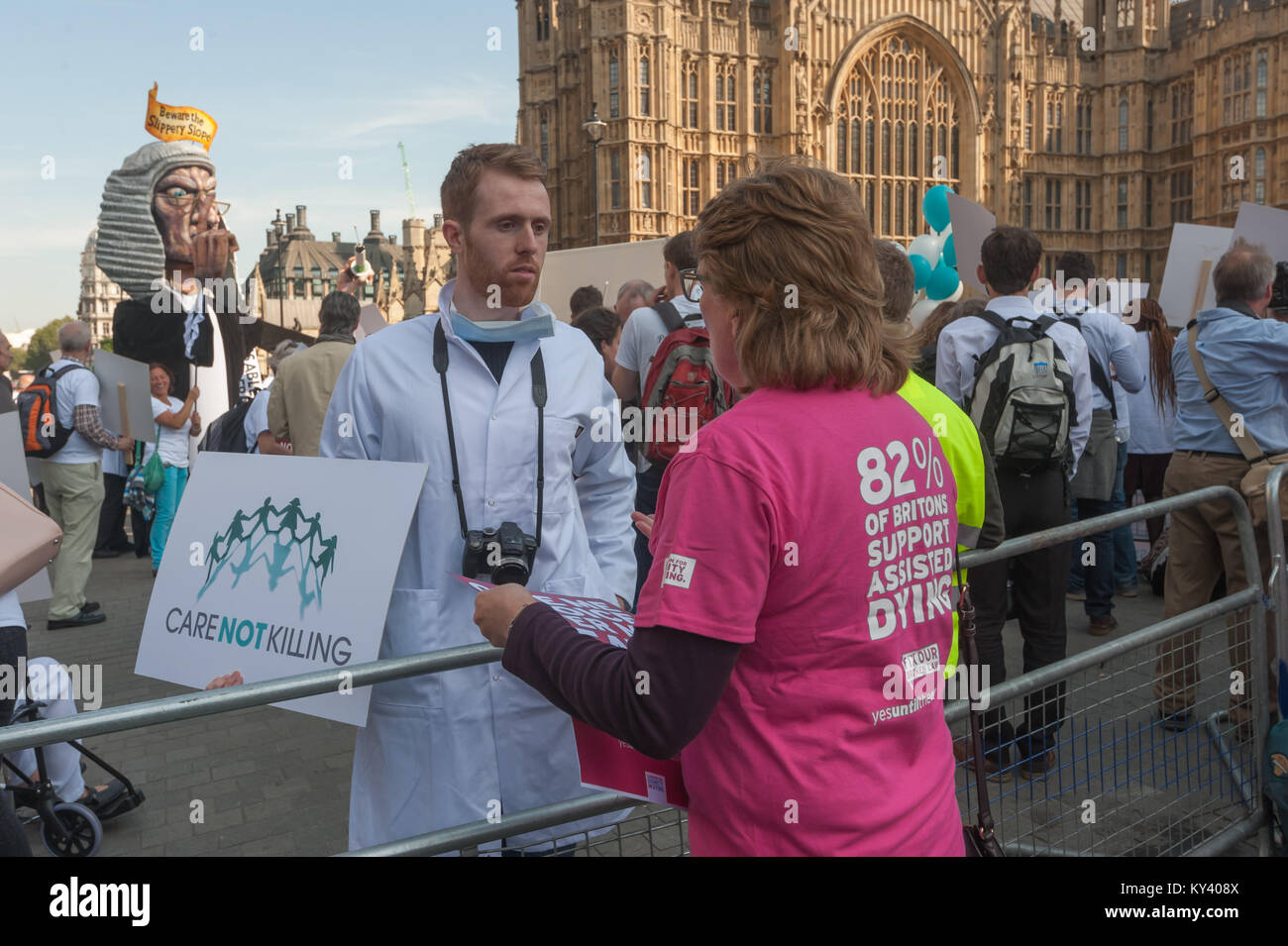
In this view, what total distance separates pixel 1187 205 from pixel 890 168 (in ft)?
44.1

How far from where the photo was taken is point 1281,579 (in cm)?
342

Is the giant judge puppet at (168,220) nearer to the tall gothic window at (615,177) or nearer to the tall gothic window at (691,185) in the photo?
the tall gothic window at (615,177)

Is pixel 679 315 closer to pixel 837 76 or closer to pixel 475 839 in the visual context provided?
pixel 475 839

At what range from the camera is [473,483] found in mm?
2137

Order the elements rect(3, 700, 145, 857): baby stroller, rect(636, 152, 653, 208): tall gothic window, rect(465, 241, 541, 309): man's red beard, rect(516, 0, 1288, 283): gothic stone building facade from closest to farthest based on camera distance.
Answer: rect(465, 241, 541, 309): man's red beard < rect(3, 700, 145, 857): baby stroller < rect(636, 152, 653, 208): tall gothic window < rect(516, 0, 1288, 283): gothic stone building facade

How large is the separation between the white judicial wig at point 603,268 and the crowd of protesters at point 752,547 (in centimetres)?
709

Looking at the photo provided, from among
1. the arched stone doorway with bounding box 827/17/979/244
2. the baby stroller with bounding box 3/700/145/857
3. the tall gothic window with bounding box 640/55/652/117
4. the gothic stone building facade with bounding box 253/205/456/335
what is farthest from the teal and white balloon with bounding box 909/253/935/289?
the gothic stone building facade with bounding box 253/205/456/335

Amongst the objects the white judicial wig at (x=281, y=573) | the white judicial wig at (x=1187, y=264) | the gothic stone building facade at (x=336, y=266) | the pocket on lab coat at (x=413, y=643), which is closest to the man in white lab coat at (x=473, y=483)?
the pocket on lab coat at (x=413, y=643)

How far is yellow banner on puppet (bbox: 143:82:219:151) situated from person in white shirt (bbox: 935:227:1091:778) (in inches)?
413

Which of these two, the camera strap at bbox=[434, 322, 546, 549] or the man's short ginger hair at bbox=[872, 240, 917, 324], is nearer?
the camera strap at bbox=[434, 322, 546, 549]

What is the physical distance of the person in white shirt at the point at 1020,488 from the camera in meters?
4.26

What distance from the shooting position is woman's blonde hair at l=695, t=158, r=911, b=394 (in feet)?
4.42

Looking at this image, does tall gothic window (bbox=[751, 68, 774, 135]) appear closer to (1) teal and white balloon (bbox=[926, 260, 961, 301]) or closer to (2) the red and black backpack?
(1) teal and white balloon (bbox=[926, 260, 961, 301])
